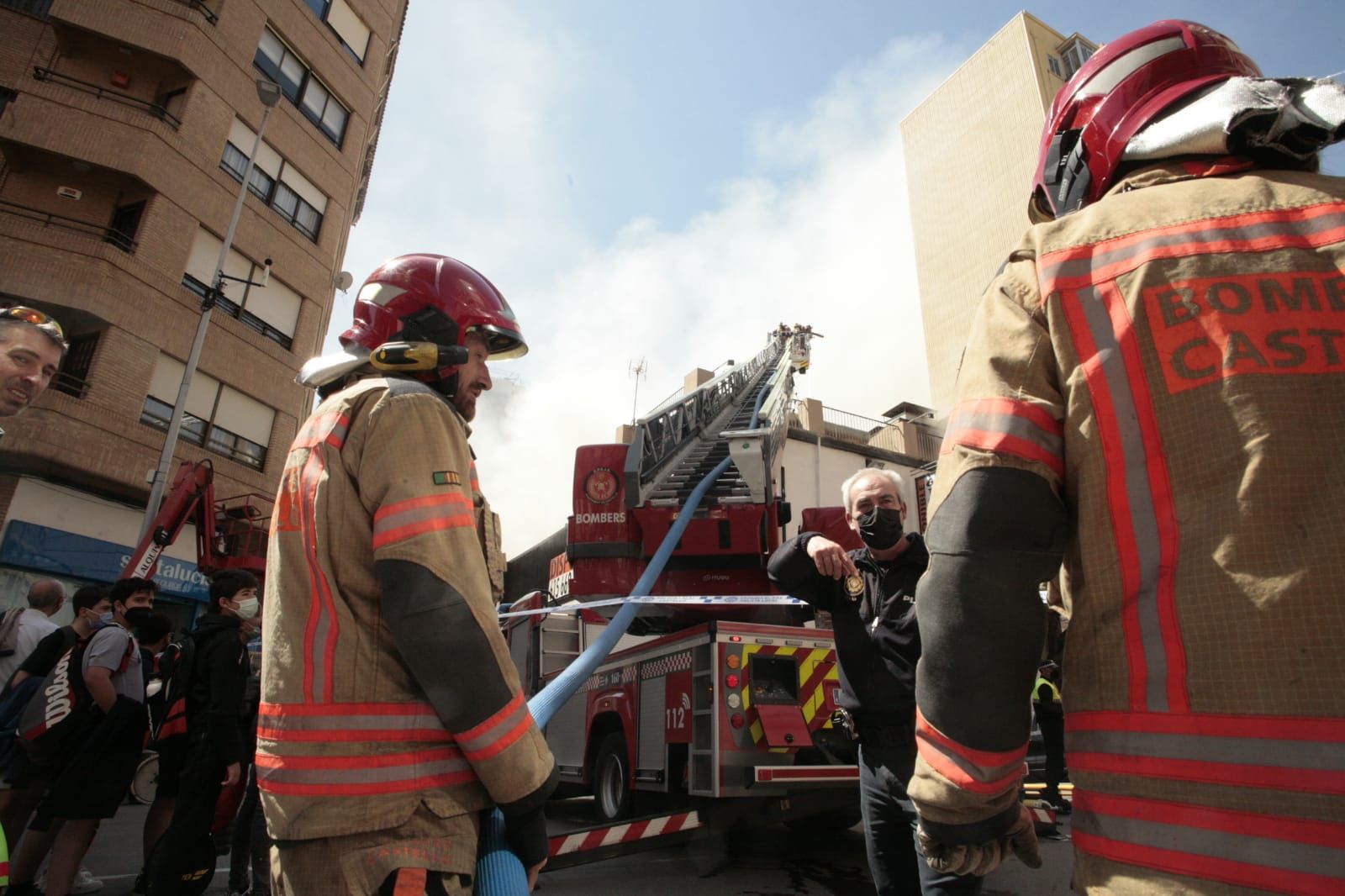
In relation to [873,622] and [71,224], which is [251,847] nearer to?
[873,622]

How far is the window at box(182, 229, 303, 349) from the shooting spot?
15383mm

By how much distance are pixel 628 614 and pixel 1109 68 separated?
358 centimetres

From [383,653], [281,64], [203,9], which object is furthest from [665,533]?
[281,64]

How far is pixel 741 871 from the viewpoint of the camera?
4516 millimetres

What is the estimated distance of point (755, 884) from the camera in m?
4.19

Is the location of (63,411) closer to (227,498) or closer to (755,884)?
(227,498)

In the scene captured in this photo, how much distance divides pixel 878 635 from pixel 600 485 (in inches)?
157

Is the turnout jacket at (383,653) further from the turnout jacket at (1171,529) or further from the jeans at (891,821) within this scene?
the jeans at (891,821)

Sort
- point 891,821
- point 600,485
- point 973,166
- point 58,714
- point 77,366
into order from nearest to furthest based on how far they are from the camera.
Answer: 1. point 891,821
2. point 58,714
3. point 600,485
4. point 77,366
5. point 973,166

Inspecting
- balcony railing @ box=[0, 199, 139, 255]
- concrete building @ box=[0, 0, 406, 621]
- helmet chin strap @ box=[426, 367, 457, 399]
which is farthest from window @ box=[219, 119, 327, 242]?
helmet chin strap @ box=[426, 367, 457, 399]

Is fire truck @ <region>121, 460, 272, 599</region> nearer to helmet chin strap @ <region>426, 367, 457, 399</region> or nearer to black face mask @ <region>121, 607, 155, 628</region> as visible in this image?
black face mask @ <region>121, 607, 155, 628</region>

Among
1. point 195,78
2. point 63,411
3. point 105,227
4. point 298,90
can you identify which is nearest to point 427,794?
point 63,411

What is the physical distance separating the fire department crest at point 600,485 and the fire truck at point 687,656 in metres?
0.01

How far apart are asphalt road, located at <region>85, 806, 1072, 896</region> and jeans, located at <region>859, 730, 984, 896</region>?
1822 mm
